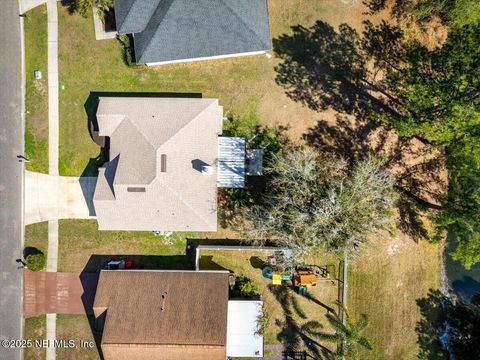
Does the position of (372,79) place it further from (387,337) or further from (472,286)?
(387,337)

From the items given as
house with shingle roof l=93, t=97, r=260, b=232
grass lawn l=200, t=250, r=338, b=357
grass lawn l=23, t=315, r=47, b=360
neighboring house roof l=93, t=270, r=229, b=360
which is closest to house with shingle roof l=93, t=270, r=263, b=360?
neighboring house roof l=93, t=270, r=229, b=360

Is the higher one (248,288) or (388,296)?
(248,288)

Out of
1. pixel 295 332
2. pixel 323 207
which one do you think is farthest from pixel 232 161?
pixel 295 332

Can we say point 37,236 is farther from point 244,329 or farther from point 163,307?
point 244,329

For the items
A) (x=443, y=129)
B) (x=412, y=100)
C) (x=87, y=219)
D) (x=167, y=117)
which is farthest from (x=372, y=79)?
(x=87, y=219)

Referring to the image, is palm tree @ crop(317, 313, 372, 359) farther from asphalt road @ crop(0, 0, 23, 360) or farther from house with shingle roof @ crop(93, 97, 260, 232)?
asphalt road @ crop(0, 0, 23, 360)

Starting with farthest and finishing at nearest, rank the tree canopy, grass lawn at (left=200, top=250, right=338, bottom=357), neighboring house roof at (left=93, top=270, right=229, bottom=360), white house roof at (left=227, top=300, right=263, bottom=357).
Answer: grass lawn at (left=200, top=250, right=338, bottom=357), white house roof at (left=227, top=300, right=263, bottom=357), neighboring house roof at (left=93, top=270, right=229, bottom=360), the tree canopy
